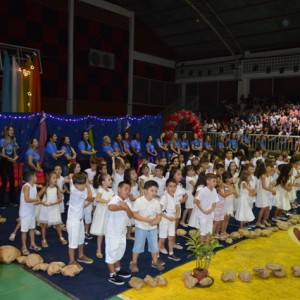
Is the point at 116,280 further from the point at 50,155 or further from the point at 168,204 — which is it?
the point at 50,155

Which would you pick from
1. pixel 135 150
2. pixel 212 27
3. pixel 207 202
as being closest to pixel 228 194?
pixel 207 202

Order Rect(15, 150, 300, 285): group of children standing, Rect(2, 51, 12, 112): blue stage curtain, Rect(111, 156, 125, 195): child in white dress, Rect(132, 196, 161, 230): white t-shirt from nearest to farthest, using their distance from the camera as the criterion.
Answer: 1. Rect(15, 150, 300, 285): group of children standing
2. Rect(132, 196, 161, 230): white t-shirt
3. Rect(111, 156, 125, 195): child in white dress
4. Rect(2, 51, 12, 112): blue stage curtain

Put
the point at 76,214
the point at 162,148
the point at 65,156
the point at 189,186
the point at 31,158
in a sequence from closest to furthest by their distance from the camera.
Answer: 1. the point at 76,214
2. the point at 189,186
3. the point at 31,158
4. the point at 65,156
5. the point at 162,148

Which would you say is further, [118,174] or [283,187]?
[283,187]

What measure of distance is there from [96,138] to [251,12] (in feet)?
34.7

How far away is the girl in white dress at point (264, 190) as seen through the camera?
25.4ft

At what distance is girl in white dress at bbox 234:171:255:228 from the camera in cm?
721

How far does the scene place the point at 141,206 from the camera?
5.17 m

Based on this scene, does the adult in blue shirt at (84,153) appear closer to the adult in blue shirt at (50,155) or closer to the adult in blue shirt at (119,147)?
the adult in blue shirt at (50,155)

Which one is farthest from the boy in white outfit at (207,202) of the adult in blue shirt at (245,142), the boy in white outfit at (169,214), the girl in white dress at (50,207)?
the adult in blue shirt at (245,142)

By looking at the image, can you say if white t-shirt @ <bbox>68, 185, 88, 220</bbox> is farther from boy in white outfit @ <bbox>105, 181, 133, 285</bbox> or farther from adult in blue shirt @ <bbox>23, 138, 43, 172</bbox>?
adult in blue shirt @ <bbox>23, 138, 43, 172</bbox>

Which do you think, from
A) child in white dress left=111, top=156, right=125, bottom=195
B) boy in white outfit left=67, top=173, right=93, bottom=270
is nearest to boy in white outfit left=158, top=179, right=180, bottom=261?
boy in white outfit left=67, top=173, right=93, bottom=270

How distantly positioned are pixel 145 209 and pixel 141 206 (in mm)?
70

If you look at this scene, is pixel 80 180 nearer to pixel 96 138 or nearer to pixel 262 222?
pixel 262 222
